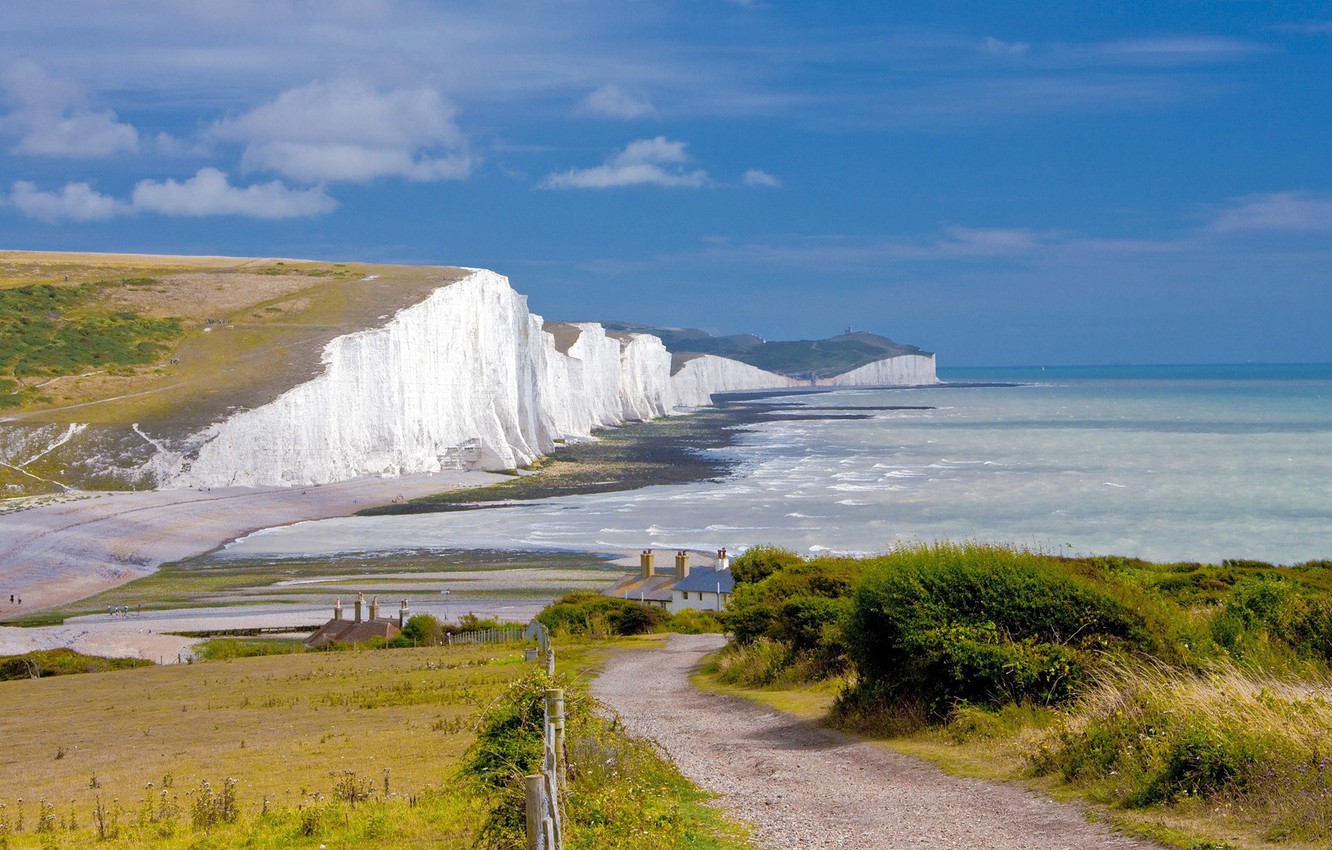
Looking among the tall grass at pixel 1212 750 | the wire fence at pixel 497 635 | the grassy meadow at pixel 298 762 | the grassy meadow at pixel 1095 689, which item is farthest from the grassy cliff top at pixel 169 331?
the tall grass at pixel 1212 750

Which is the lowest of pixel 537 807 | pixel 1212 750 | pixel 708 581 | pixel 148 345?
pixel 708 581

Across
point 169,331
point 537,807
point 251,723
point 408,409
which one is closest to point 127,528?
point 408,409

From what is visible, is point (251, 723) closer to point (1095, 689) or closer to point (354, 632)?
point (1095, 689)

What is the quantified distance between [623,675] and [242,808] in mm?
10954

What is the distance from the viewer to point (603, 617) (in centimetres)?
3362

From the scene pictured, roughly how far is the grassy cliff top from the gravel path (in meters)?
64.3

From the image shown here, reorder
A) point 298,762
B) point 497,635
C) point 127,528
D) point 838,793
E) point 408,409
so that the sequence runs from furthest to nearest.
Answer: point 408,409 → point 127,528 → point 497,635 → point 298,762 → point 838,793

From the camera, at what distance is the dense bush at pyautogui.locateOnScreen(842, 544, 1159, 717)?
14094 millimetres

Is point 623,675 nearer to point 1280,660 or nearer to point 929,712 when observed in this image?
point 929,712

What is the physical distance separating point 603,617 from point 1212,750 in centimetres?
2454

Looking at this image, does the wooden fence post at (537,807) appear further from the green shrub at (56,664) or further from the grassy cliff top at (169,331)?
the grassy cliff top at (169,331)

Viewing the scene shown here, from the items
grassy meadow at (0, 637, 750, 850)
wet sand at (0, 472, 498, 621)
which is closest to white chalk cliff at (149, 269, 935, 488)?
wet sand at (0, 472, 498, 621)

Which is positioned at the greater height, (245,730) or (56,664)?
(245,730)

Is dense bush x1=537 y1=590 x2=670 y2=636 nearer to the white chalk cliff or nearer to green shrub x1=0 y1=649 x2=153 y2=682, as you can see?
green shrub x1=0 y1=649 x2=153 y2=682
